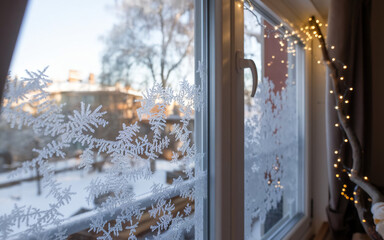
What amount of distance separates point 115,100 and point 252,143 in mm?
756

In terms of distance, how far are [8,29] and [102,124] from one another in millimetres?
269

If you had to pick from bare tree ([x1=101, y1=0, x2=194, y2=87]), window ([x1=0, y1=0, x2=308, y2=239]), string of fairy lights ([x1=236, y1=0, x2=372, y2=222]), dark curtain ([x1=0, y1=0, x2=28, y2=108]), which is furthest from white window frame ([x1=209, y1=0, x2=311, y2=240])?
dark curtain ([x1=0, y1=0, x2=28, y2=108])

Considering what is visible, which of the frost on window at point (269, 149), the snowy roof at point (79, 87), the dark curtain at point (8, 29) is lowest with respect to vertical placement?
the frost on window at point (269, 149)

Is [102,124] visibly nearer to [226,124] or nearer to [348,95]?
[226,124]

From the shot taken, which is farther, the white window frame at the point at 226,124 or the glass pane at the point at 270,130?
the glass pane at the point at 270,130

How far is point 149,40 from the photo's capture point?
0.73m

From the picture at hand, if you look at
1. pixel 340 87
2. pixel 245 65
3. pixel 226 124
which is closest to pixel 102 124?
pixel 226 124

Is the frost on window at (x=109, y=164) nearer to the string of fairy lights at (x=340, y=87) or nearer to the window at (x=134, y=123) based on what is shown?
the window at (x=134, y=123)

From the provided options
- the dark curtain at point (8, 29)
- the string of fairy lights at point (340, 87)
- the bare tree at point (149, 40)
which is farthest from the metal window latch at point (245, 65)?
the dark curtain at point (8, 29)

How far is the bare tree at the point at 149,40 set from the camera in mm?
635

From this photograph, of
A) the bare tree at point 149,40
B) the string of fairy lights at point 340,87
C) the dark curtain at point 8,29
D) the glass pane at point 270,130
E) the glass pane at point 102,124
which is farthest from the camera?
the string of fairy lights at point 340,87

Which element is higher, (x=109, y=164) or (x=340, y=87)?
(x=340, y=87)

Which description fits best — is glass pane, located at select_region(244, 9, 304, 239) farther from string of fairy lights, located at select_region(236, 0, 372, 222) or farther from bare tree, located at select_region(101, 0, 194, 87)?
bare tree, located at select_region(101, 0, 194, 87)

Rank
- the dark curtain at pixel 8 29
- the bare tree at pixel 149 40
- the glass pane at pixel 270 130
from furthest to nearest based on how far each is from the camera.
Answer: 1. the glass pane at pixel 270 130
2. the bare tree at pixel 149 40
3. the dark curtain at pixel 8 29
